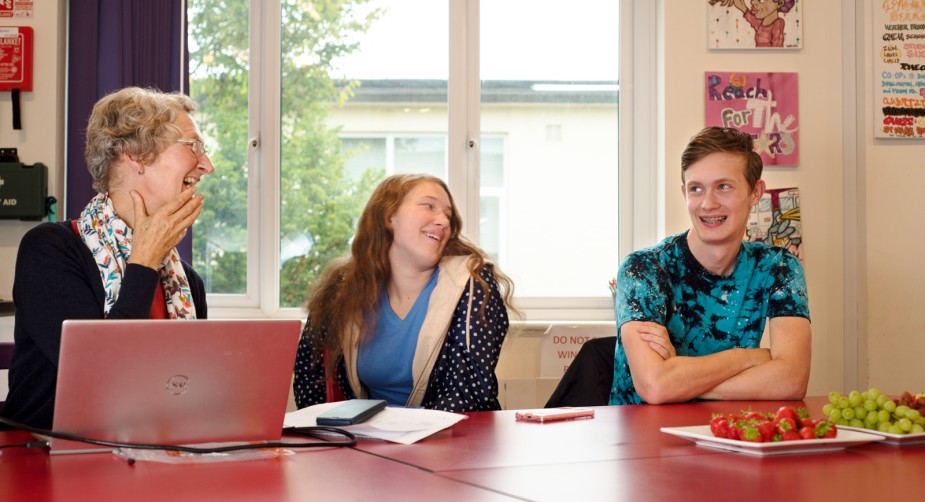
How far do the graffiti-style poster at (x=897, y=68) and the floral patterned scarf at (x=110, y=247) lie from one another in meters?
2.63

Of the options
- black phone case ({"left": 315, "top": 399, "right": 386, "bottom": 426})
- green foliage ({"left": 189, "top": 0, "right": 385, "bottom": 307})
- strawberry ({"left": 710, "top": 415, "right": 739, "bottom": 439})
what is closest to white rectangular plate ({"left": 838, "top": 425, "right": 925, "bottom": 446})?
strawberry ({"left": 710, "top": 415, "right": 739, "bottom": 439})

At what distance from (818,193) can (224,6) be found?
246cm

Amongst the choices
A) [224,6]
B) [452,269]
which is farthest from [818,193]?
[224,6]

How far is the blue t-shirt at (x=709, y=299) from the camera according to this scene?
239 centimetres

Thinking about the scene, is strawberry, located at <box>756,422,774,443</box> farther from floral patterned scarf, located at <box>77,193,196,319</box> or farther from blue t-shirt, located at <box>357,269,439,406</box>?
floral patterned scarf, located at <box>77,193,196,319</box>

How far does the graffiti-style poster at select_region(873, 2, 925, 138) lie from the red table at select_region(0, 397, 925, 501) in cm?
231

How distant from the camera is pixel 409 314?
253cm

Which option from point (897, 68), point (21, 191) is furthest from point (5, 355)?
point (897, 68)

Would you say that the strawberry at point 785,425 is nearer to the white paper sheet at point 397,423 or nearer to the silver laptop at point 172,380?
the white paper sheet at point 397,423

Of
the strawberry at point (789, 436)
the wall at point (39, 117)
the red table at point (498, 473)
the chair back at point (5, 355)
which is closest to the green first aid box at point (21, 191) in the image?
the wall at point (39, 117)

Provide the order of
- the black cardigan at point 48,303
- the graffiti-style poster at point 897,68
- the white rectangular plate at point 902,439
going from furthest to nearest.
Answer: the graffiti-style poster at point 897,68, the black cardigan at point 48,303, the white rectangular plate at point 902,439

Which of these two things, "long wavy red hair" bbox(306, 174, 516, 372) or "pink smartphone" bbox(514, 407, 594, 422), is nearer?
"pink smartphone" bbox(514, 407, 594, 422)

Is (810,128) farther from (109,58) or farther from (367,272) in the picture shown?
(109,58)

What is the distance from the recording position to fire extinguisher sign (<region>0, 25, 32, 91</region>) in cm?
329
